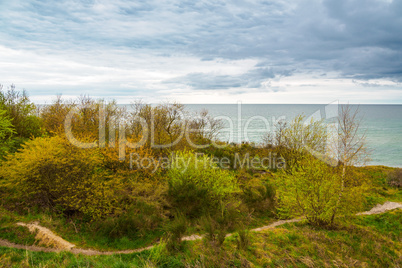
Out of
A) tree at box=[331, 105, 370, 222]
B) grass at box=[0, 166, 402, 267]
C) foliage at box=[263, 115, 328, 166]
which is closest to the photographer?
grass at box=[0, 166, 402, 267]

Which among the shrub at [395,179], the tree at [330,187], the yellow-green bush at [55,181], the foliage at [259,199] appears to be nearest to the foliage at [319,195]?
the tree at [330,187]

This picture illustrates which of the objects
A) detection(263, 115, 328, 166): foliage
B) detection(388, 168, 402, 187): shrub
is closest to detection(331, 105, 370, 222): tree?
detection(263, 115, 328, 166): foliage

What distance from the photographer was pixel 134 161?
62.8 ft

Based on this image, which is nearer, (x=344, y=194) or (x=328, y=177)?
(x=344, y=194)

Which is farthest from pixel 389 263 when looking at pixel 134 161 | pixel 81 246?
pixel 134 161

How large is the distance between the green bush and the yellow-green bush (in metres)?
4.24

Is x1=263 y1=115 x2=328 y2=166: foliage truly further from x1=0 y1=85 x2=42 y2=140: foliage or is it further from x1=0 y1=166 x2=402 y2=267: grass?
x1=0 y1=85 x2=42 y2=140: foliage

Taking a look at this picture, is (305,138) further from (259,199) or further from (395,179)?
(395,179)

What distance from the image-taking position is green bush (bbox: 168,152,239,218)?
15695mm

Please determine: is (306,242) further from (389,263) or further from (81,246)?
(81,246)

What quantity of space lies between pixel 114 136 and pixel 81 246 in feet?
40.9

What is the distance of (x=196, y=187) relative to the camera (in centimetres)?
1572

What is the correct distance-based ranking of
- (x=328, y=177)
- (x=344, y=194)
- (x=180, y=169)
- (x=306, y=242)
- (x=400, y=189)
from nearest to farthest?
(x=306, y=242) → (x=344, y=194) → (x=328, y=177) → (x=180, y=169) → (x=400, y=189)

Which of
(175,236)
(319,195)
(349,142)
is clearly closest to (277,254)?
(175,236)
